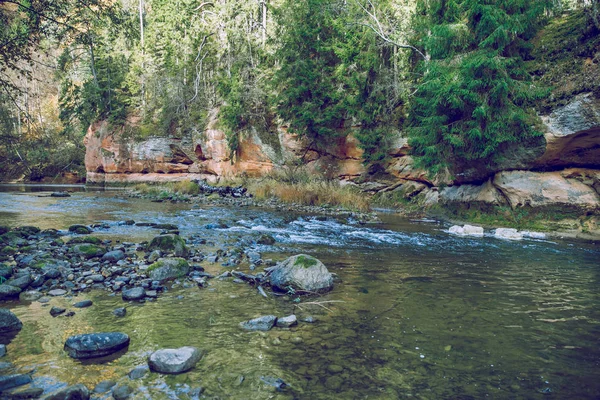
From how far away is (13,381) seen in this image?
A: 274 centimetres

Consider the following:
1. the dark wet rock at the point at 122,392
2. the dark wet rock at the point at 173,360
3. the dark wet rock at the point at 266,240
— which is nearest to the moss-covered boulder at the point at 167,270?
the dark wet rock at the point at 173,360

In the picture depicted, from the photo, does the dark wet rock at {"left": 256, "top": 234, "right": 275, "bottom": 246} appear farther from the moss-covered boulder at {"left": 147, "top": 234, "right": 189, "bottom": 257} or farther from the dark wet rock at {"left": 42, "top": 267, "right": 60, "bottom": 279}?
the dark wet rock at {"left": 42, "top": 267, "right": 60, "bottom": 279}

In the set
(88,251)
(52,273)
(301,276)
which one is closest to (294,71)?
(88,251)

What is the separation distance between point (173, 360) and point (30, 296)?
9.76 ft

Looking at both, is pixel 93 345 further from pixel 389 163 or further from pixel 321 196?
pixel 389 163

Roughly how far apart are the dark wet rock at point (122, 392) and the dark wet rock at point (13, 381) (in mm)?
700

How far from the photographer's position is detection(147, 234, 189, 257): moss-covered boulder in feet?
24.3

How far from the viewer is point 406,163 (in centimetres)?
2072

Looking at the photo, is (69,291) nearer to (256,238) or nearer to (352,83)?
(256,238)

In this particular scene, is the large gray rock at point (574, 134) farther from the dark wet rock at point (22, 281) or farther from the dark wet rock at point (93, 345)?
the dark wet rock at point (22, 281)

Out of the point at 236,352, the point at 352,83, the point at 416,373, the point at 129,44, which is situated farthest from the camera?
the point at 129,44

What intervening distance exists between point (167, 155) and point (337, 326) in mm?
33434

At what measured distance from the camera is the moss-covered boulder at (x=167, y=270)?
18.8 ft

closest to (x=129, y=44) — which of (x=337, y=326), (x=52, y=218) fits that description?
(x=52, y=218)
